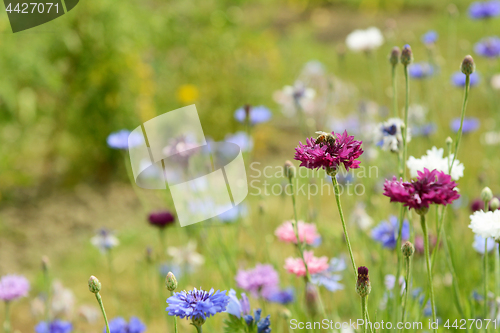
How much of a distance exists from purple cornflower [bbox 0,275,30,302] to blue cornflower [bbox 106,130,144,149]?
1.71ft

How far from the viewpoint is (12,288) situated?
1302 mm

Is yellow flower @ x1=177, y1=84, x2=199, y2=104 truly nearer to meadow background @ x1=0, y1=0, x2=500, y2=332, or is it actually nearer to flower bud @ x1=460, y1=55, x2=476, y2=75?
meadow background @ x1=0, y1=0, x2=500, y2=332

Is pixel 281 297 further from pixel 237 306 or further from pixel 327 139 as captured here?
pixel 327 139

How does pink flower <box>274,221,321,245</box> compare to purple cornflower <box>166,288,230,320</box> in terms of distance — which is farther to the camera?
pink flower <box>274,221,321,245</box>

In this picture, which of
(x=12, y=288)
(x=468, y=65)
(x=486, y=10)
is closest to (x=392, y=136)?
(x=468, y=65)

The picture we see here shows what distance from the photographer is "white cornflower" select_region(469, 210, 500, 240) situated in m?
0.86

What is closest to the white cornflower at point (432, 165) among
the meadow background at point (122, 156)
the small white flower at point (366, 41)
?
the meadow background at point (122, 156)

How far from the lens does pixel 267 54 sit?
3.77 meters

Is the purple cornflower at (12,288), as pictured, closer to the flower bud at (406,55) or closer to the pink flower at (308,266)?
the pink flower at (308,266)

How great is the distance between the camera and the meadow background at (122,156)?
1.86 meters

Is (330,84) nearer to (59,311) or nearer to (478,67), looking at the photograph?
(59,311)

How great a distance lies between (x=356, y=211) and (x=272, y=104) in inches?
89.6

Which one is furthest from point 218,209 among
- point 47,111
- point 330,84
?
point 47,111

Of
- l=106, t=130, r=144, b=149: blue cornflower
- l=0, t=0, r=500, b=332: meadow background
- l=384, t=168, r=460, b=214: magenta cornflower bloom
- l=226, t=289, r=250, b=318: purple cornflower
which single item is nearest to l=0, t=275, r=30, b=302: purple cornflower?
l=0, t=0, r=500, b=332: meadow background
